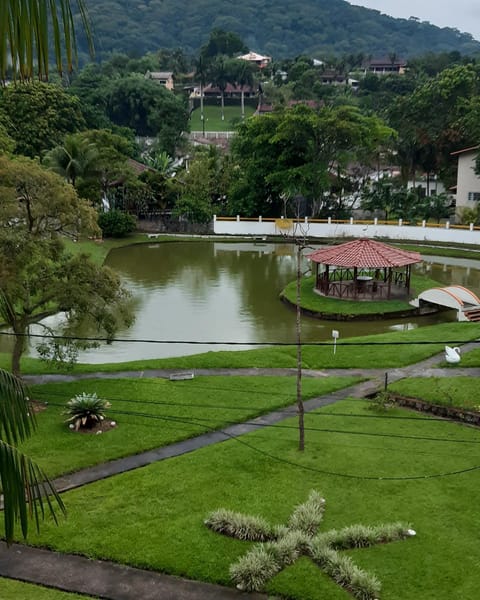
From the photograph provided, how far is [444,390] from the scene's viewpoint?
1889cm

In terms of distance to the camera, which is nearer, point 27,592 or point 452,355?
point 27,592

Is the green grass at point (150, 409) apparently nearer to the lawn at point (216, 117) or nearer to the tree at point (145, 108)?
the tree at point (145, 108)

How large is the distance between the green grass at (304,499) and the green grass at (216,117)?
9608 centimetres

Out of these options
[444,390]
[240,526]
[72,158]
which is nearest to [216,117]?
[72,158]

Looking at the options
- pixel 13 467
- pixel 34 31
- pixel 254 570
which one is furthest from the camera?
pixel 254 570

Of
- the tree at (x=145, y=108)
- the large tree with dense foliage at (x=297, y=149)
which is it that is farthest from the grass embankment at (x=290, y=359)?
the tree at (x=145, y=108)

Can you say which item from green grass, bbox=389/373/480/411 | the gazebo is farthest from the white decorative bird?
the gazebo

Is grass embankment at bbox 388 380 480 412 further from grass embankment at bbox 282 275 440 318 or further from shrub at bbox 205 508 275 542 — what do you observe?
grass embankment at bbox 282 275 440 318

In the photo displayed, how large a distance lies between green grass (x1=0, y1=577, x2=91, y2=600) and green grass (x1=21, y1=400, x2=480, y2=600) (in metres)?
1.12

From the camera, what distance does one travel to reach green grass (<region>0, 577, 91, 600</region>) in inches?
416

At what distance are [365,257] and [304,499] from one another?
18.2 meters

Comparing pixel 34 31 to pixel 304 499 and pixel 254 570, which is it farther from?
pixel 304 499

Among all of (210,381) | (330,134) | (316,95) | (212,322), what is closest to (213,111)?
(316,95)

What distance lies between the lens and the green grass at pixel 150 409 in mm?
15742
